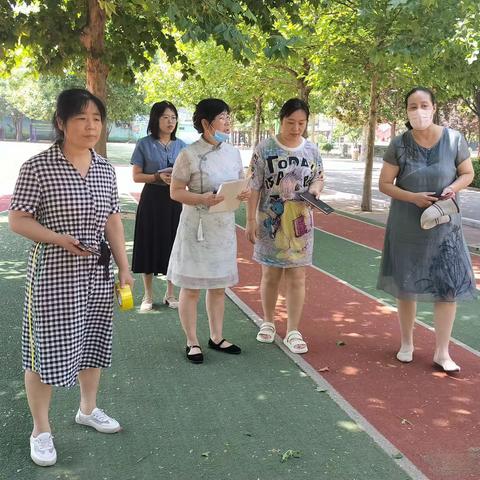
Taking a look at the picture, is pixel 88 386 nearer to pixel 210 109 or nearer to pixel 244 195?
pixel 244 195

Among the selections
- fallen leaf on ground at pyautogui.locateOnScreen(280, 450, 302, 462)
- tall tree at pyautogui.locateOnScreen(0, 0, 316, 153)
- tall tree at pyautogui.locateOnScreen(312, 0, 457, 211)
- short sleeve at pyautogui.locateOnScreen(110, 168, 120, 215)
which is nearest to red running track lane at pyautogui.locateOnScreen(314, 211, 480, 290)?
tall tree at pyautogui.locateOnScreen(312, 0, 457, 211)

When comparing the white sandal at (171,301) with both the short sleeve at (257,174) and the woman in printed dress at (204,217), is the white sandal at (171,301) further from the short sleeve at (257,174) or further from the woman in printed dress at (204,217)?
the short sleeve at (257,174)

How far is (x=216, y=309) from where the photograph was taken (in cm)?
448

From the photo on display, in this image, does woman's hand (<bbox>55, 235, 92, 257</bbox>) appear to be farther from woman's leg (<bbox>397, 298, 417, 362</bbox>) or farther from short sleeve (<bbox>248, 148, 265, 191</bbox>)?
woman's leg (<bbox>397, 298, 417, 362</bbox>)

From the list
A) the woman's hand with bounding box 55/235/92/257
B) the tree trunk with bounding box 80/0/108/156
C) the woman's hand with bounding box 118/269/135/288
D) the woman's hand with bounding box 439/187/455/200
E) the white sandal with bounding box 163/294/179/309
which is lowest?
the white sandal with bounding box 163/294/179/309

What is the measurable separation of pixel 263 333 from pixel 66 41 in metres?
6.00

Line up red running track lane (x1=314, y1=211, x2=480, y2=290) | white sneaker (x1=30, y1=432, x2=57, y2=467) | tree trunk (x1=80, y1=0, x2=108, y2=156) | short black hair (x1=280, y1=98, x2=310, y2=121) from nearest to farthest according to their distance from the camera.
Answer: white sneaker (x1=30, y1=432, x2=57, y2=467), short black hair (x1=280, y1=98, x2=310, y2=121), tree trunk (x1=80, y1=0, x2=108, y2=156), red running track lane (x1=314, y1=211, x2=480, y2=290)

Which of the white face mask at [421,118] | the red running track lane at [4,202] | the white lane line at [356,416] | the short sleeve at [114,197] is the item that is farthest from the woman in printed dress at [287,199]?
the red running track lane at [4,202]

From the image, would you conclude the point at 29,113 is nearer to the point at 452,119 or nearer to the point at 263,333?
the point at 452,119

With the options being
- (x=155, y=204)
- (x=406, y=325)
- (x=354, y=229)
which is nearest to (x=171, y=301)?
(x=155, y=204)

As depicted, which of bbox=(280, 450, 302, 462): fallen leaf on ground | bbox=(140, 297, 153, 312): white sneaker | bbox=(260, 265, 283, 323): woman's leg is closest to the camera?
bbox=(280, 450, 302, 462): fallen leaf on ground

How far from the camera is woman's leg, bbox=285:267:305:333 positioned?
15.1ft

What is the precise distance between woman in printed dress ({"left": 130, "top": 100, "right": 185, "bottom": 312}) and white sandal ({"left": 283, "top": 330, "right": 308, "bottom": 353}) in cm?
145

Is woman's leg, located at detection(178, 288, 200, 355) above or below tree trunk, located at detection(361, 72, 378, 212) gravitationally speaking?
below
